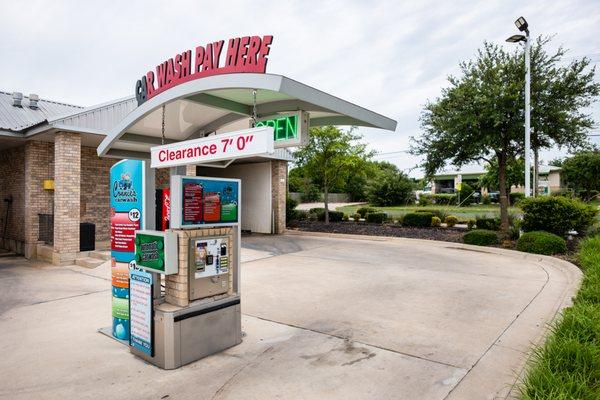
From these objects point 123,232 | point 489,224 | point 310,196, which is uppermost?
point 310,196

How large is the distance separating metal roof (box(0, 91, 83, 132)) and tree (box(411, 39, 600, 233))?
1325 centimetres

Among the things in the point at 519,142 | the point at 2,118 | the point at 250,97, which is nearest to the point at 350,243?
the point at 519,142

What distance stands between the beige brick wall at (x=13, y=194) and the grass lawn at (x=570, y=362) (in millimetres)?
13757

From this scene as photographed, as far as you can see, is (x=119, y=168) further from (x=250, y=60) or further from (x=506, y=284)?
(x=506, y=284)

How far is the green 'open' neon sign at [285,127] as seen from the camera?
460cm

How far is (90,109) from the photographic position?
1061cm

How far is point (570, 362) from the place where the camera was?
354 centimetres

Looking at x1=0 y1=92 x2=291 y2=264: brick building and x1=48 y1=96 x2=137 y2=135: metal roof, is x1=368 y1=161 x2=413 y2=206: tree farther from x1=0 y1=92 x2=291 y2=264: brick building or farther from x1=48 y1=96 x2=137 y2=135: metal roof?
x1=48 y1=96 x2=137 y2=135: metal roof

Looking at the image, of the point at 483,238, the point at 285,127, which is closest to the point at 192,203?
the point at 285,127

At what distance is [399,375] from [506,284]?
5.01m

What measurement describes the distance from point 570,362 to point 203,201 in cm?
395

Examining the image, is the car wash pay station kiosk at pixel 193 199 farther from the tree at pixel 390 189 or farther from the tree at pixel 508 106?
the tree at pixel 390 189

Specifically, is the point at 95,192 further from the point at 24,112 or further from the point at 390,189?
the point at 390,189

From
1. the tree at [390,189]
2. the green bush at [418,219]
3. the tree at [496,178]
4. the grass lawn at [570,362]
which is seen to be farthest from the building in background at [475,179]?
the grass lawn at [570,362]
